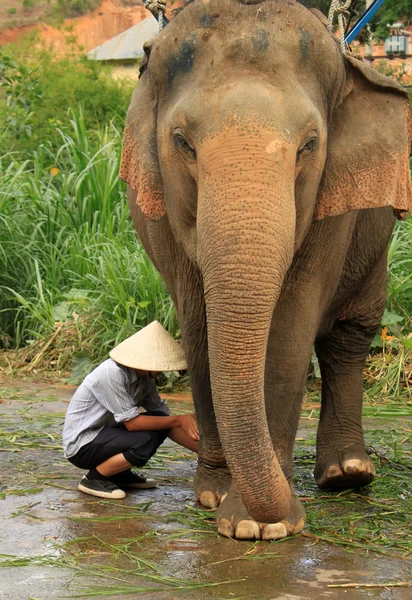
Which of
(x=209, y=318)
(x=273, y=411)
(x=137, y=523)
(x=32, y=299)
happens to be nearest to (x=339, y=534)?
(x=273, y=411)

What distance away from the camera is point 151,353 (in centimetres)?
473

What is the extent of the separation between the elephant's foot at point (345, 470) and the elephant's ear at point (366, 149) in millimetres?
1288

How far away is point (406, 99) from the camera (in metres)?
4.20

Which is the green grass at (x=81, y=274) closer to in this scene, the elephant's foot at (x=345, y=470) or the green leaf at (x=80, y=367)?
the green leaf at (x=80, y=367)

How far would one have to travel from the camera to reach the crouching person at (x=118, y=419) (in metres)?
4.73

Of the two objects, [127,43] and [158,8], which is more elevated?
[158,8]

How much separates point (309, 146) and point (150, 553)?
153 centimetres

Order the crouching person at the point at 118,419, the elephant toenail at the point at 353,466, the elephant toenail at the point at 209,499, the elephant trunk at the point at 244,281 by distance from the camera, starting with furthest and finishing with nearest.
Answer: the elephant toenail at the point at 353,466 < the crouching person at the point at 118,419 < the elephant toenail at the point at 209,499 < the elephant trunk at the point at 244,281

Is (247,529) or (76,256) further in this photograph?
(76,256)

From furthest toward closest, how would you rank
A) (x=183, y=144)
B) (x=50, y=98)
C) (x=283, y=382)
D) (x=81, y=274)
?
(x=50, y=98), (x=81, y=274), (x=283, y=382), (x=183, y=144)

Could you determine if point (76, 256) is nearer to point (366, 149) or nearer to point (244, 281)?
point (366, 149)

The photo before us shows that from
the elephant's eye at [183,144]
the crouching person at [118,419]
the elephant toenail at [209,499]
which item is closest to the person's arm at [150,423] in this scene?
the crouching person at [118,419]

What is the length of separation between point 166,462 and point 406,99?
2234 millimetres

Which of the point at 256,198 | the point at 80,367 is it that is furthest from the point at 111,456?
the point at 80,367
